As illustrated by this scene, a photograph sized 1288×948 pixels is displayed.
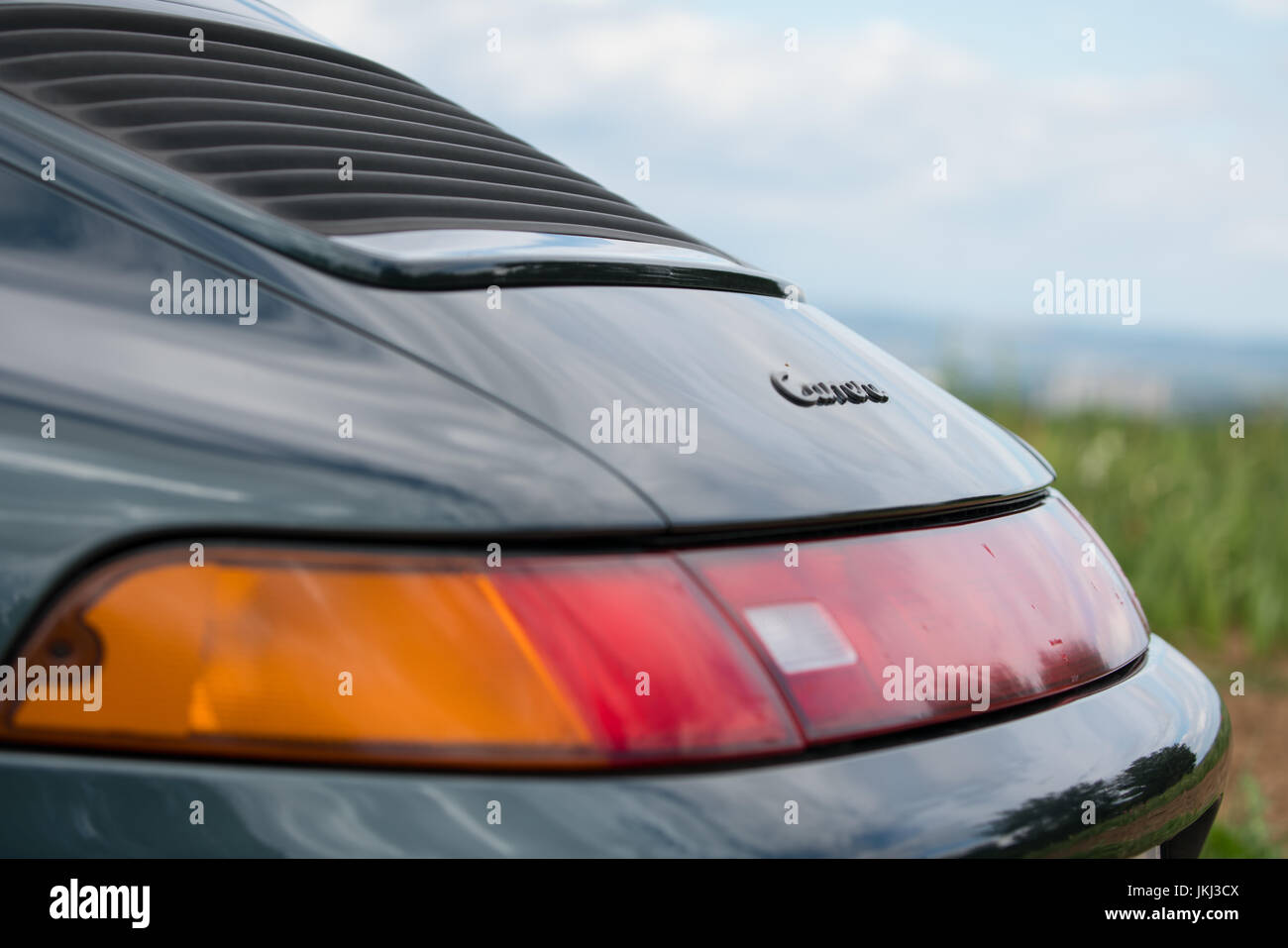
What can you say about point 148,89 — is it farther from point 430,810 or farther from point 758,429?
point 430,810

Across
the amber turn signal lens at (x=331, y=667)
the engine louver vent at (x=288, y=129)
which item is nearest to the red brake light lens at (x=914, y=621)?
the amber turn signal lens at (x=331, y=667)

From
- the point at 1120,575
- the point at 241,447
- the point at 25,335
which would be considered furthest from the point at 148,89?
the point at 1120,575

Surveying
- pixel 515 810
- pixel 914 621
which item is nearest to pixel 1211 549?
pixel 914 621

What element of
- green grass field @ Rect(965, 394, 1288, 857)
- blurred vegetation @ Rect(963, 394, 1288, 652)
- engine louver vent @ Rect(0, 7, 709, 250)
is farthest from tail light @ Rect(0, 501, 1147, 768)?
blurred vegetation @ Rect(963, 394, 1288, 652)

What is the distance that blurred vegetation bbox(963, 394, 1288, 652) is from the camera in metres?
5.47

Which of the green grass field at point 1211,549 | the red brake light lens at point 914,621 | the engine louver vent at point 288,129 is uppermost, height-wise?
the engine louver vent at point 288,129

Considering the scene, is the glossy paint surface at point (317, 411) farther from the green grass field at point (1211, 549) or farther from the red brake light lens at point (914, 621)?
the green grass field at point (1211, 549)

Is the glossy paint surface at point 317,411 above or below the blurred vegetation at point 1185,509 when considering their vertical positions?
above

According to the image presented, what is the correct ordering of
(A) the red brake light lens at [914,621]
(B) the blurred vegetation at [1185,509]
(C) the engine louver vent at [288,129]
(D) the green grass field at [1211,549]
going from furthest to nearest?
(B) the blurred vegetation at [1185,509]
(D) the green grass field at [1211,549]
(C) the engine louver vent at [288,129]
(A) the red brake light lens at [914,621]

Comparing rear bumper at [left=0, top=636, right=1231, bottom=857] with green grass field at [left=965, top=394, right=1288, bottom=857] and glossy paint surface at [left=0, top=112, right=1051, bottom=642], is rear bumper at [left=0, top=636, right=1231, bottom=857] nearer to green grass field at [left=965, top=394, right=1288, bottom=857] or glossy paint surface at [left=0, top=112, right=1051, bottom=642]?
glossy paint surface at [left=0, top=112, right=1051, bottom=642]

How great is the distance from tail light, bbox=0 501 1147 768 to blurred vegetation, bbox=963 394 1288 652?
4.76 metres

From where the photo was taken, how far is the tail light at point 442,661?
3.47ft

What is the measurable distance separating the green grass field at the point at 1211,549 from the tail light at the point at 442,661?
3162 mm
